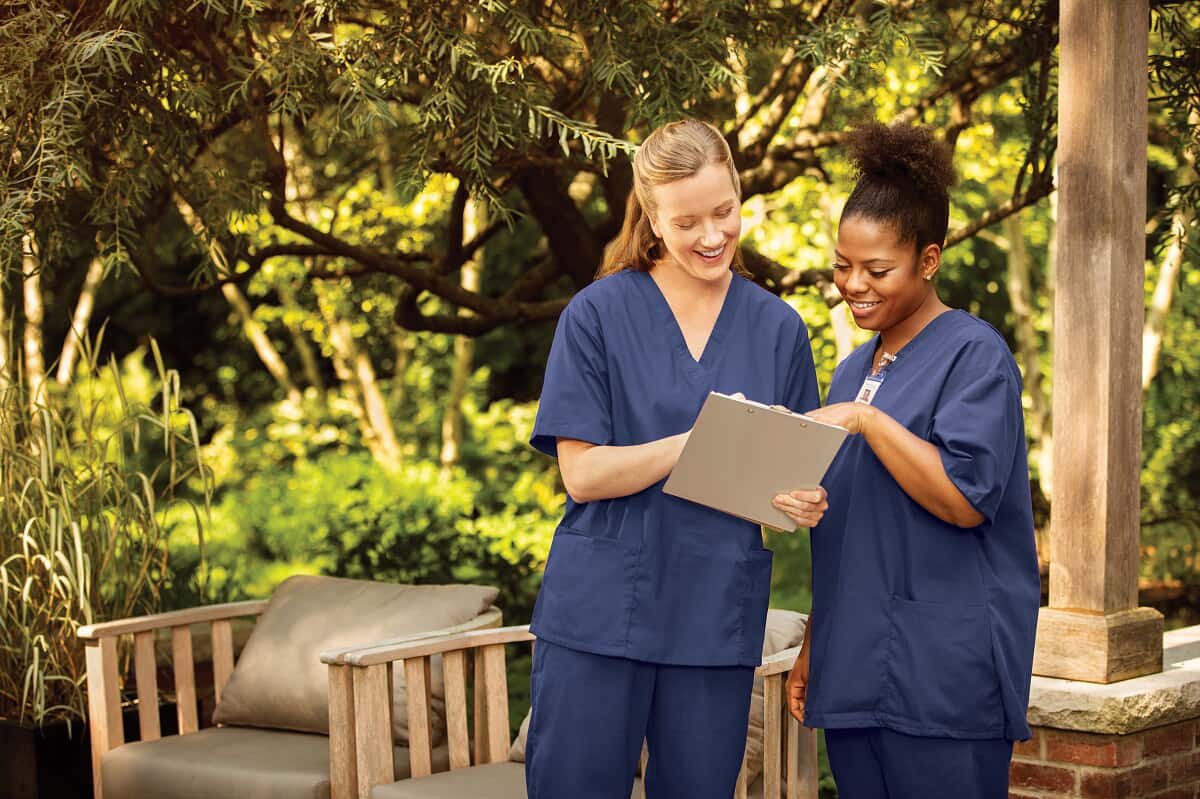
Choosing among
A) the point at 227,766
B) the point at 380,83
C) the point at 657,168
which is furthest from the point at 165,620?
the point at 657,168

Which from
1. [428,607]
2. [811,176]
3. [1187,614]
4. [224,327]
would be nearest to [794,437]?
[428,607]

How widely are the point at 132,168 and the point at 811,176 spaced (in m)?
3.47

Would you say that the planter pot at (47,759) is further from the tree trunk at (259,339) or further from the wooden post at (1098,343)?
the tree trunk at (259,339)

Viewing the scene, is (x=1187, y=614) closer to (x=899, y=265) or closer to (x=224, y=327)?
(x=899, y=265)

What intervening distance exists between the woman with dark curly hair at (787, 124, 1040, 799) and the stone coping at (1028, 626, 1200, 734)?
1.08m

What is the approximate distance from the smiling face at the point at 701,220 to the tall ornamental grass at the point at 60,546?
7.37 ft

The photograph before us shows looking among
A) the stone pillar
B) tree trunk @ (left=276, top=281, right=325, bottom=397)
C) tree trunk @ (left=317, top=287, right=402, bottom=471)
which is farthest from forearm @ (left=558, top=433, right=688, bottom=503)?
tree trunk @ (left=276, top=281, right=325, bottom=397)

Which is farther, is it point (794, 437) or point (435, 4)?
point (435, 4)

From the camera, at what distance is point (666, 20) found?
12.8ft

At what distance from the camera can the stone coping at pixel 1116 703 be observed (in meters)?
2.93

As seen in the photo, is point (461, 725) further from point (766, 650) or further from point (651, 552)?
point (651, 552)

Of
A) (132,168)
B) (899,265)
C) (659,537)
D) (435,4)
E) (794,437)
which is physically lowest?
(659,537)

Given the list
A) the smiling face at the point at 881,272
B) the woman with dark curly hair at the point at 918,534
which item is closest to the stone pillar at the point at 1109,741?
the woman with dark curly hair at the point at 918,534

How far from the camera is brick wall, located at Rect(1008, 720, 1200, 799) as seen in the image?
2.95 metres
